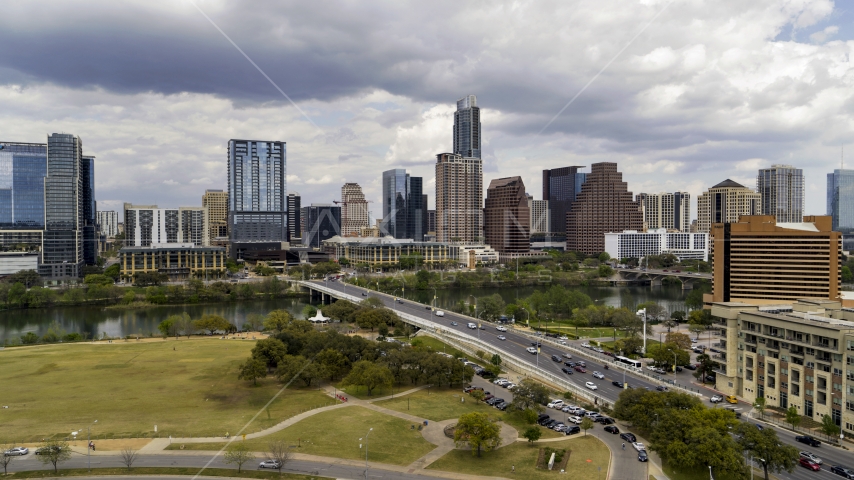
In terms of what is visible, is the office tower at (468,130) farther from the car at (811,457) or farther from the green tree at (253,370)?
the car at (811,457)

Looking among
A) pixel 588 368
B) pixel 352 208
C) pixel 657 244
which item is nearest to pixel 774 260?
pixel 588 368

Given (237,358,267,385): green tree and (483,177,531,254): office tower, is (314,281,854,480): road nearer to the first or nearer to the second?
(237,358,267,385): green tree

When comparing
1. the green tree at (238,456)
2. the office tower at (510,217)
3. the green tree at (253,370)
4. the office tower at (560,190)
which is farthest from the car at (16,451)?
the office tower at (560,190)

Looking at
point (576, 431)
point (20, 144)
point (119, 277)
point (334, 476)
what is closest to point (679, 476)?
point (576, 431)

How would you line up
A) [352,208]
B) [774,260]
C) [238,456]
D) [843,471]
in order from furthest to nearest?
1. [352,208]
2. [774,260]
3. [238,456]
4. [843,471]

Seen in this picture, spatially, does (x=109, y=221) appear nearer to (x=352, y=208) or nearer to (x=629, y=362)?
(x=352, y=208)

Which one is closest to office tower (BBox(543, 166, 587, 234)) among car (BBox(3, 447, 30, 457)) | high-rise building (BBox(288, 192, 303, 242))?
high-rise building (BBox(288, 192, 303, 242))
